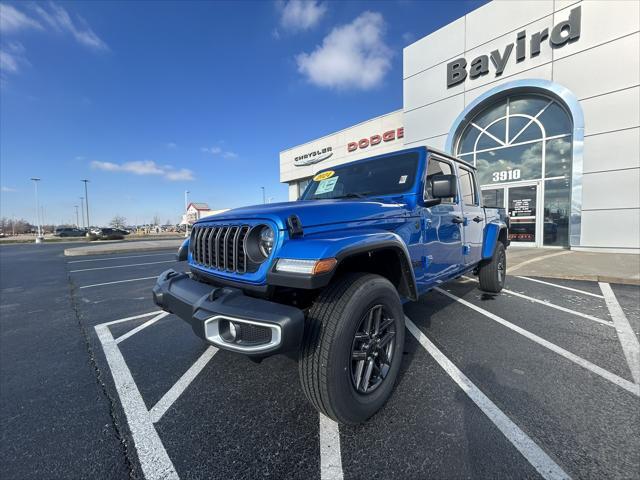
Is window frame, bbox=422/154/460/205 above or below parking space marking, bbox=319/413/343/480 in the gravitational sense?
above

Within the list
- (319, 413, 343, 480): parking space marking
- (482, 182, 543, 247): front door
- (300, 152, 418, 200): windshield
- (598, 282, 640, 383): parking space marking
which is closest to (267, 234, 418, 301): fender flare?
(300, 152, 418, 200): windshield

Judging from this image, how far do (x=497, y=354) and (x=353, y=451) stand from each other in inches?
74.3

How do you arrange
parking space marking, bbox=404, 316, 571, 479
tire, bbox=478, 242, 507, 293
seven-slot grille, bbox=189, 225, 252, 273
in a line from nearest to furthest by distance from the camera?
parking space marking, bbox=404, 316, 571, 479 < seven-slot grille, bbox=189, 225, 252, 273 < tire, bbox=478, 242, 507, 293

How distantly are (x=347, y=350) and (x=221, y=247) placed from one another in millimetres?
1213

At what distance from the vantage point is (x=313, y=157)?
21297 mm

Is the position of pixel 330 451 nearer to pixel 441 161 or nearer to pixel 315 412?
pixel 315 412

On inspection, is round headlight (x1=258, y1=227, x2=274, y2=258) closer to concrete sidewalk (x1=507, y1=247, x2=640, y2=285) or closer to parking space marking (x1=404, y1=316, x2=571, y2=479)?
parking space marking (x1=404, y1=316, x2=571, y2=479)

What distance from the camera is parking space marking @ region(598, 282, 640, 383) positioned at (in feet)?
8.47

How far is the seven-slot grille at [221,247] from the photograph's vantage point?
6.75 ft

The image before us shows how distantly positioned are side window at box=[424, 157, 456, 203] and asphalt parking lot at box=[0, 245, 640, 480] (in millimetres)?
1541

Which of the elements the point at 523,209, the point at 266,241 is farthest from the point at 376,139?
the point at 266,241

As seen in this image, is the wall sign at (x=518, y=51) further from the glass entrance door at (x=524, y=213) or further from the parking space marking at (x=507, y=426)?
the parking space marking at (x=507, y=426)

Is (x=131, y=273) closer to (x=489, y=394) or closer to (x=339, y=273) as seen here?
(x=339, y=273)

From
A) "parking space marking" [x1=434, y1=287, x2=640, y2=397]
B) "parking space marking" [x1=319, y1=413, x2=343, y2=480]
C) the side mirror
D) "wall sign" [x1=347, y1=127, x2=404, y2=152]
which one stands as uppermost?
"wall sign" [x1=347, y1=127, x2=404, y2=152]
